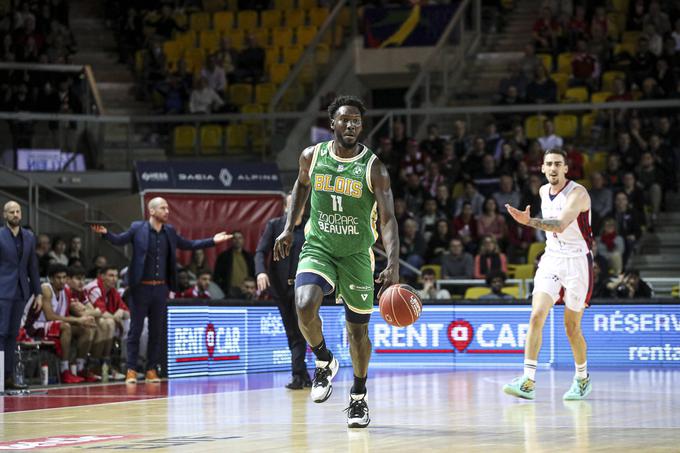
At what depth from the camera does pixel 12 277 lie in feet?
48.1

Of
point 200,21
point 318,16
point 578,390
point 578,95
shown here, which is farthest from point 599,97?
point 578,390

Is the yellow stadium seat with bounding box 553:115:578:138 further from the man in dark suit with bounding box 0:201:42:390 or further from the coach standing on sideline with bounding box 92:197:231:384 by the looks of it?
Result: the man in dark suit with bounding box 0:201:42:390

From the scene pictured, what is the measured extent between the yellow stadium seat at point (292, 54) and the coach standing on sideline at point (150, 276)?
11942 mm

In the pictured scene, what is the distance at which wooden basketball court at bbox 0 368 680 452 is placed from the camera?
8.40 metres

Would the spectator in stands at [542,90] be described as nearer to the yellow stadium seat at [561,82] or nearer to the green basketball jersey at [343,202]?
the yellow stadium seat at [561,82]

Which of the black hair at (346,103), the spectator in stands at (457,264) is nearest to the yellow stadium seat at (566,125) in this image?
the spectator in stands at (457,264)

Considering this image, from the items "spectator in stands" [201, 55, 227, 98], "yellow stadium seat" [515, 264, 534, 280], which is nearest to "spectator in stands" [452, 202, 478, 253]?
"yellow stadium seat" [515, 264, 534, 280]

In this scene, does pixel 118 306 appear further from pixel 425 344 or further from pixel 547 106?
pixel 547 106

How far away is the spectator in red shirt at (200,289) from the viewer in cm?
1891

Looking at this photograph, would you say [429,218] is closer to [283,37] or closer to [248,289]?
[248,289]

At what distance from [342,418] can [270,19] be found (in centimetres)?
1977

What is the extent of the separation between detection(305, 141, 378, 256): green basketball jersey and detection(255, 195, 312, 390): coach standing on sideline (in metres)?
4.24

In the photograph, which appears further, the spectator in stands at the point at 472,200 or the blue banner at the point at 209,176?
the spectator in stands at the point at 472,200

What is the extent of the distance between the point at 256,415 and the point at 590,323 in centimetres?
900
